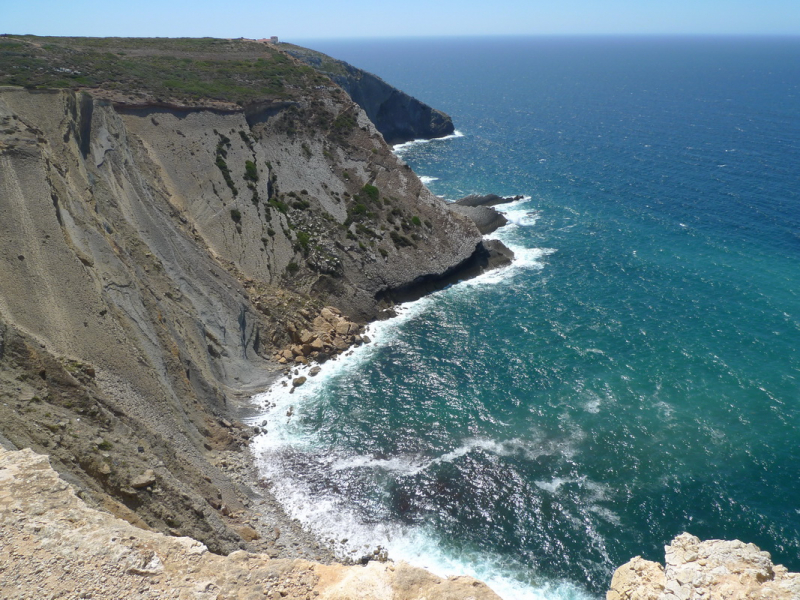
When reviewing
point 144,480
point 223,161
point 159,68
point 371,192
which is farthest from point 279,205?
point 144,480

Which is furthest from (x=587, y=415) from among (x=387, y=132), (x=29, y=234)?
(x=387, y=132)

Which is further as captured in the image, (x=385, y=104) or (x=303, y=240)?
(x=385, y=104)

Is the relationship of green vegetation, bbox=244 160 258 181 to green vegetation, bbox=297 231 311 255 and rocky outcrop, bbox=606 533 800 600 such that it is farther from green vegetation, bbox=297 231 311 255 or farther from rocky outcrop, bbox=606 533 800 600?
rocky outcrop, bbox=606 533 800 600

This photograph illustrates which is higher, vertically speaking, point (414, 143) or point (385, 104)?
Answer: point (385, 104)

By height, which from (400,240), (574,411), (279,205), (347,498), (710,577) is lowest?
(347,498)

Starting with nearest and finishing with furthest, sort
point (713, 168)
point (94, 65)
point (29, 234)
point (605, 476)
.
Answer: point (29, 234), point (605, 476), point (94, 65), point (713, 168)

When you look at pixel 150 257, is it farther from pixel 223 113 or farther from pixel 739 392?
pixel 739 392

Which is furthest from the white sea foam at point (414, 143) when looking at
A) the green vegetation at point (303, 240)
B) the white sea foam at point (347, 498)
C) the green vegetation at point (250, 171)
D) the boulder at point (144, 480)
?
the boulder at point (144, 480)

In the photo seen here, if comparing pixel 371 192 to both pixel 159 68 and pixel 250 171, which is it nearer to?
pixel 250 171
